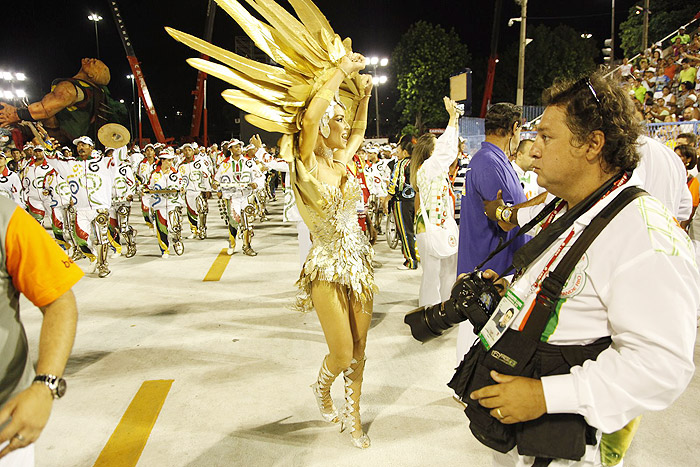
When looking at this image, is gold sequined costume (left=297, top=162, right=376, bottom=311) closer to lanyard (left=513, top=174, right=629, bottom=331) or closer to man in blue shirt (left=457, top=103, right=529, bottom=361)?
man in blue shirt (left=457, top=103, right=529, bottom=361)

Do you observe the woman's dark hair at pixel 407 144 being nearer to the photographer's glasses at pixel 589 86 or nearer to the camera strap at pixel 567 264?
the photographer's glasses at pixel 589 86

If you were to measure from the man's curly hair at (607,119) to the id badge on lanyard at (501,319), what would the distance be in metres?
0.50

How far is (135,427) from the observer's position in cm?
338

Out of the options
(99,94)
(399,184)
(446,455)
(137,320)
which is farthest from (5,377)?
(99,94)

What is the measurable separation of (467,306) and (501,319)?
215 millimetres

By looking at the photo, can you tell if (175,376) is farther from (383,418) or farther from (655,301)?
(655,301)

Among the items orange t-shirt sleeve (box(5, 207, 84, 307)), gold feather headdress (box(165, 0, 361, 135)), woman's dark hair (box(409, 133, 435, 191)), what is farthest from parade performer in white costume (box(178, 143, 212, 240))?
orange t-shirt sleeve (box(5, 207, 84, 307))

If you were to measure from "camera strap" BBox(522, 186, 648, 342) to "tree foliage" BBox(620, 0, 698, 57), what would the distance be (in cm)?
3031

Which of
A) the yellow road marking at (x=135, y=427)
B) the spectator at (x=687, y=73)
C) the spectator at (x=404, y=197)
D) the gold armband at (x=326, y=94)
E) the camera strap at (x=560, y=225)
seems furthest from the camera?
A: the spectator at (x=687, y=73)

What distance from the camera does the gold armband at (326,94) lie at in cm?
276

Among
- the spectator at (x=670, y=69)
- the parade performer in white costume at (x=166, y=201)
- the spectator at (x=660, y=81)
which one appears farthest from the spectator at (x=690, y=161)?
the spectator at (x=670, y=69)

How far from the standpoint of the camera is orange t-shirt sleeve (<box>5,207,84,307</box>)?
1.51m

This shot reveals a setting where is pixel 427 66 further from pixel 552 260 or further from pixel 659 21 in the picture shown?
pixel 552 260

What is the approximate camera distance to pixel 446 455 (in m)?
3.03
